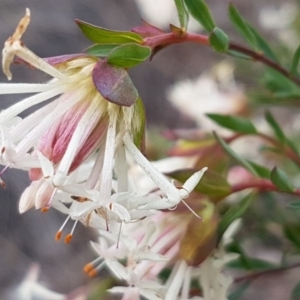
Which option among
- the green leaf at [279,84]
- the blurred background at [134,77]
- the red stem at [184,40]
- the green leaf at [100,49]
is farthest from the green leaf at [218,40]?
the blurred background at [134,77]

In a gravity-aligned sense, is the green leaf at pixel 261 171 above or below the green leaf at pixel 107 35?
below

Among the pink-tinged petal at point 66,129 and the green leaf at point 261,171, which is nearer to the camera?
the pink-tinged petal at point 66,129

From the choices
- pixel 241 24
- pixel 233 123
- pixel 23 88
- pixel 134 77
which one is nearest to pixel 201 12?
pixel 241 24

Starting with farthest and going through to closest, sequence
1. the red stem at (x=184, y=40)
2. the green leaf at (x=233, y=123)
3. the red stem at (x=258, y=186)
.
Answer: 1. the green leaf at (x=233, y=123)
2. the red stem at (x=258, y=186)
3. the red stem at (x=184, y=40)

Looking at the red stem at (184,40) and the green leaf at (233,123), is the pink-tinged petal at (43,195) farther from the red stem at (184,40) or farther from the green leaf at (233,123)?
the green leaf at (233,123)

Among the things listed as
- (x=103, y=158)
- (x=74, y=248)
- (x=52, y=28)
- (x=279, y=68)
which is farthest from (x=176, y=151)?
(x=52, y=28)

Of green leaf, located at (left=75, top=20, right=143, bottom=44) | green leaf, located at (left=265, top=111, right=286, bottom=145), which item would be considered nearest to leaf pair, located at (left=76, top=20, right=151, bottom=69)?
green leaf, located at (left=75, top=20, right=143, bottom=44)

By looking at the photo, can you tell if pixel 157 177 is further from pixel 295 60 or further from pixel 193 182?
pixel 295 60

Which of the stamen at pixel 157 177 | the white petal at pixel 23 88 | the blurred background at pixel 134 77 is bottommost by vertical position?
the blurred background at pixel 134 77
